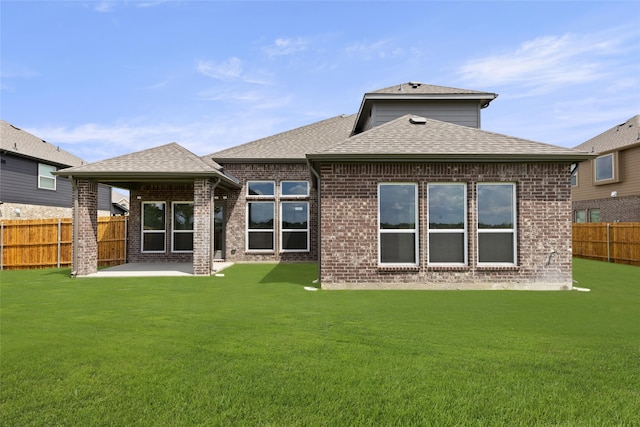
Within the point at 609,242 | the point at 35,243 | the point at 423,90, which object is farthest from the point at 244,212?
the point at 609,242

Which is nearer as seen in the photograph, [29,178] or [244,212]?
[244,212]

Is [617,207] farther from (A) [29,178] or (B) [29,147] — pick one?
(B) [29,147]

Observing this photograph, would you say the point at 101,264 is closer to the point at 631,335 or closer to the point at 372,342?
the point at 372,342

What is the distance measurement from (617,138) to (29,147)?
34.9 metres

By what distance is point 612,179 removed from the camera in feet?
71.7

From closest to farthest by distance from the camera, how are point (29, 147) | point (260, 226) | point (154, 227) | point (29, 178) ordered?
point (154, 227), point (260, 226), point (29, 178), point (29, 147)

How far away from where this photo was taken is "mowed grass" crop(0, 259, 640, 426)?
10.0ft

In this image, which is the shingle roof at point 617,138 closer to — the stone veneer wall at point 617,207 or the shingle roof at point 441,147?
the stone veneer wall at point 617,207

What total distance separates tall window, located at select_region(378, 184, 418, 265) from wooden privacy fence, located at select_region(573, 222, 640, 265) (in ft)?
39.2

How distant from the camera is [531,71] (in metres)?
10.4

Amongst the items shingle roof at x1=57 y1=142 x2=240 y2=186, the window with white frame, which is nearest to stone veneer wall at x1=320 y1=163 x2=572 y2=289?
shingle roof at x1=57 y1=142 x2=240 y2=186

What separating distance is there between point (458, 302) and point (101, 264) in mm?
13451

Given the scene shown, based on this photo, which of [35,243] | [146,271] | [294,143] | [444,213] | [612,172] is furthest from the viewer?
[612,172]

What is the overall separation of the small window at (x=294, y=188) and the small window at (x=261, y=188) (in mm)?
416
